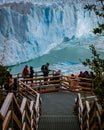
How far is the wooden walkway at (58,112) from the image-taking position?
8917mm

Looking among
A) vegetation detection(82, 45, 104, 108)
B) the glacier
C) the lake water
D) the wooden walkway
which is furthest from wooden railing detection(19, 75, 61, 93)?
the lake water

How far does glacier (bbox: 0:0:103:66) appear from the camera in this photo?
28.5 metres

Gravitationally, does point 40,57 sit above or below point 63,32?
below

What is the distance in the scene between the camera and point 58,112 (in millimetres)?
11336

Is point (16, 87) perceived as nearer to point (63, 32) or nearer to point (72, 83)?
point (72, 83)

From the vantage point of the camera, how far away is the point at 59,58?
110ft

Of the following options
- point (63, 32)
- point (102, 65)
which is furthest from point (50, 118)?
point (63, 32)

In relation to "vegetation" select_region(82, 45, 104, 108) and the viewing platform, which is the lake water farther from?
"vegetation" select_region(82, 45, 104, 108)

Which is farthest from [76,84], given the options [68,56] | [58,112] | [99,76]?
[68,56]

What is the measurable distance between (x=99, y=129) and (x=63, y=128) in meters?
3.32

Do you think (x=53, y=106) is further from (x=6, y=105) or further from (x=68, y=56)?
(x=68, y=56)

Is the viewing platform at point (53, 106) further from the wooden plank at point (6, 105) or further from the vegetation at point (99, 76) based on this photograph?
the vegetation at point (99, 76)

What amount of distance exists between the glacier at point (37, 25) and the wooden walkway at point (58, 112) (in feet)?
39.2

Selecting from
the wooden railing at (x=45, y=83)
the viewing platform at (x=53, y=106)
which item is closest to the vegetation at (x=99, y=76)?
the viewing platform at (x=53, y=106)
